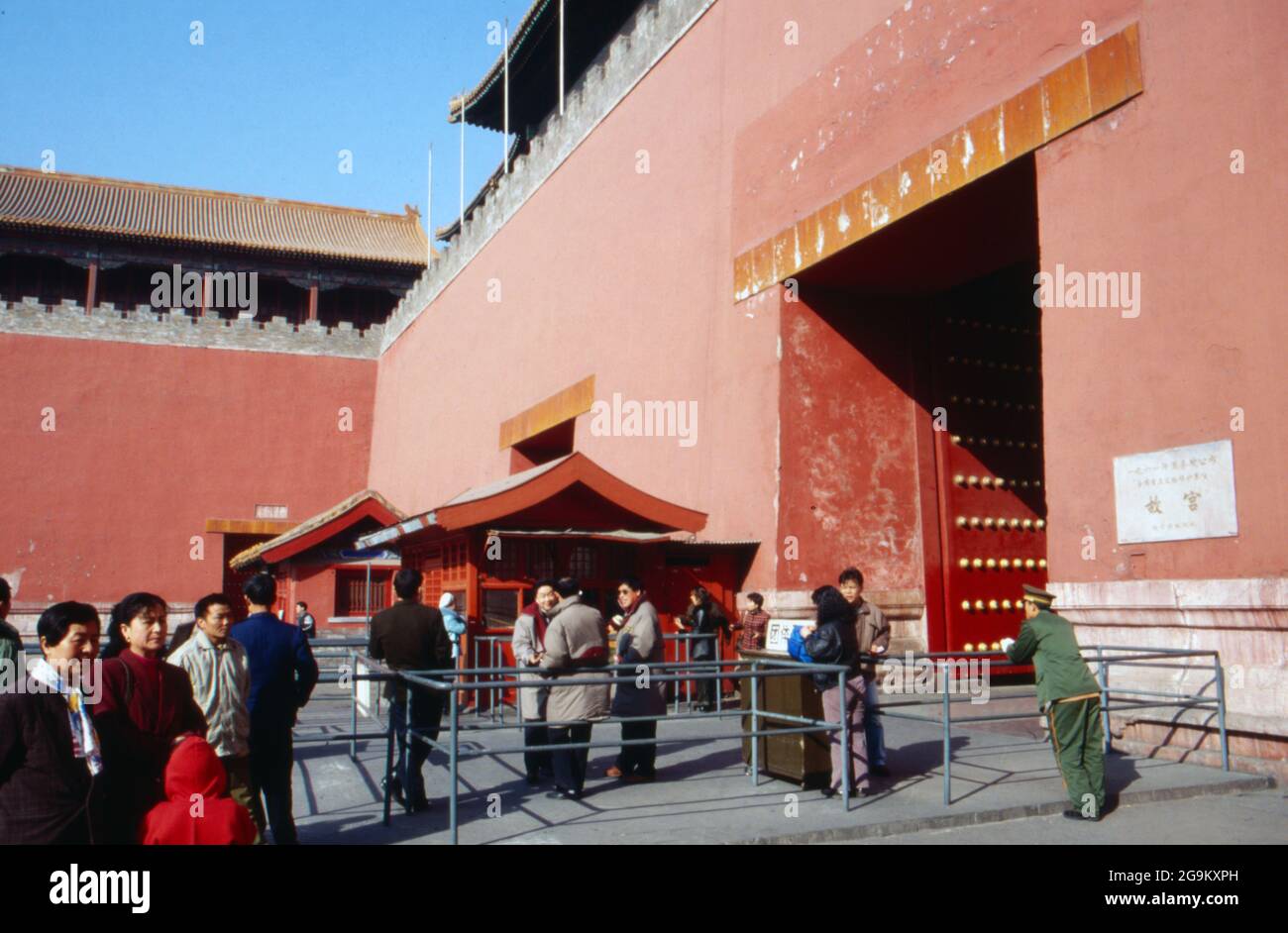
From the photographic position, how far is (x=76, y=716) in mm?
3482

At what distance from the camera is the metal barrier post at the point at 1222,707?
20.3 feet

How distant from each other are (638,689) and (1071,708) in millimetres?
2638

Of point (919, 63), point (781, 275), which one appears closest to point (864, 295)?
point (781, 275)

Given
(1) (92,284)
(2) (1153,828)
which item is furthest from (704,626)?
(1) (92,284)

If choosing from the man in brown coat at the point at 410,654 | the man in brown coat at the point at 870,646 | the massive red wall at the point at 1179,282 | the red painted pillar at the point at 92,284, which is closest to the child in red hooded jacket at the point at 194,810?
the man in brown coat at the point at 410,654

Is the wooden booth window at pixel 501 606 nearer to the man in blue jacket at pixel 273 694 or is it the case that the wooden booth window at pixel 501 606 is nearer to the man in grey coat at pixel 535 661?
A: the man in grey coat at pixel 535 661

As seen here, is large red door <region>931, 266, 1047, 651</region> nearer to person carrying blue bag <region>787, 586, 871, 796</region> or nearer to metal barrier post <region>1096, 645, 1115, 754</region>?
metal barrier post <region>1096, 645, 1115, 754</region>

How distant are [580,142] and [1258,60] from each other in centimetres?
1153

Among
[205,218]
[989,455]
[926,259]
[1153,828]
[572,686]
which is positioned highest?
[205,218]

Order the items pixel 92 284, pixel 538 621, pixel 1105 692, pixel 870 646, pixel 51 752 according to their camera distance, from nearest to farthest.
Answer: pixel 51 752 < pixel 1105 692 < pixel 870 646 < pixel 538 621 < pixel 92 284

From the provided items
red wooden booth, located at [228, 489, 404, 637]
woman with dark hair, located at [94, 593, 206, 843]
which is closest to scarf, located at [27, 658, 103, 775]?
woman with dark hair, located at [94, 593, 206, 843]

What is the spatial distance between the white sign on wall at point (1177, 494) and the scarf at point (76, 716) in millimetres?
6012

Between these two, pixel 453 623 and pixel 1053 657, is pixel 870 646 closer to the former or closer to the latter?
pixel 1053 657

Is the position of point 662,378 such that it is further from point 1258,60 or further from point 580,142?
point 1258,60
